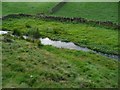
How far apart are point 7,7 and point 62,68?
36.4 meters

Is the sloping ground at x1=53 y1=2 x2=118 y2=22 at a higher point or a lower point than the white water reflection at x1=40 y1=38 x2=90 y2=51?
higher

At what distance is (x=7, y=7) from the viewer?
69.1 meters

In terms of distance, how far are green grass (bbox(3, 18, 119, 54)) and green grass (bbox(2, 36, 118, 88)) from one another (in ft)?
15.9

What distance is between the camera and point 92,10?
64625 mm

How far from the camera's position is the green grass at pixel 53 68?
1260 inches

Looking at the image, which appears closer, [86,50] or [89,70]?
[89,70]

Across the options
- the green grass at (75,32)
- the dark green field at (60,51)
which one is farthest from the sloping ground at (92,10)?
the green grass at (75,32)

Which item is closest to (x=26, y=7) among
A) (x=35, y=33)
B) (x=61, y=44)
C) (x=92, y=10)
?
(x=92, y=10)

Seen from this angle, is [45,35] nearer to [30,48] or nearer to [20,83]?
[30,48]

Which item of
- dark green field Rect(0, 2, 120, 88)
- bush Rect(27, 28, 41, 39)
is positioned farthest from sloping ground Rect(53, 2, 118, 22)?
bush Rect(27, 28, 41, 39)

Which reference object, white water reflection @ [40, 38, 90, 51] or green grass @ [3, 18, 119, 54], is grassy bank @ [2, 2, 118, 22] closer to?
Answer: green grass @ [3, 18, 119, 54]

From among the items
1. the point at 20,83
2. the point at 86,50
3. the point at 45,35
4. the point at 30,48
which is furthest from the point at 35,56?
the point at 45,35

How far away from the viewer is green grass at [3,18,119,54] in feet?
159

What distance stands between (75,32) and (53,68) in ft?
64.2
